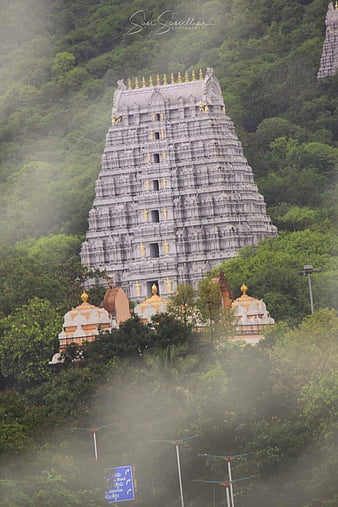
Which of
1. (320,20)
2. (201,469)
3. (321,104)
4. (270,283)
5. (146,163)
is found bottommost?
(201,469)

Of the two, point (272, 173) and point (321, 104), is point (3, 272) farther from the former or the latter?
point (321, 104)

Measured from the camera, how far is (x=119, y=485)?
6762 cm

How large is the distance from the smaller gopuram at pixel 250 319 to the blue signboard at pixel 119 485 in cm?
1378

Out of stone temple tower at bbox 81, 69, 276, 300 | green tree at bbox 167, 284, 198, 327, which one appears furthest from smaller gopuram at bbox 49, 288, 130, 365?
stone temple tower at bbox 81, 69, 276, 300

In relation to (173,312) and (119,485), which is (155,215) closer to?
(173,312)

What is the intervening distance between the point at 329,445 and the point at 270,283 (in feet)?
84.4

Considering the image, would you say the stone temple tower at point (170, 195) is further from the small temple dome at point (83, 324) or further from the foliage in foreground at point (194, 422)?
the foliage in foreground at point (194, 422)

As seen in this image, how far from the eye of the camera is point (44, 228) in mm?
126875

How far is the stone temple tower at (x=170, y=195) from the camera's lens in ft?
346

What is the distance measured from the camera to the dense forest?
69.6 metres

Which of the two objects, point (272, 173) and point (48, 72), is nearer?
point (272, 173)

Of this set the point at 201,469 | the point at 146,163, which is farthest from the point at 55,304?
the point at 201,469

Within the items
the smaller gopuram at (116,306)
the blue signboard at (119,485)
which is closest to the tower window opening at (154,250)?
the smaller gopuram at (116,306)

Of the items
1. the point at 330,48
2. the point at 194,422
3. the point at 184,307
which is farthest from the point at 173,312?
the point at 330,48
